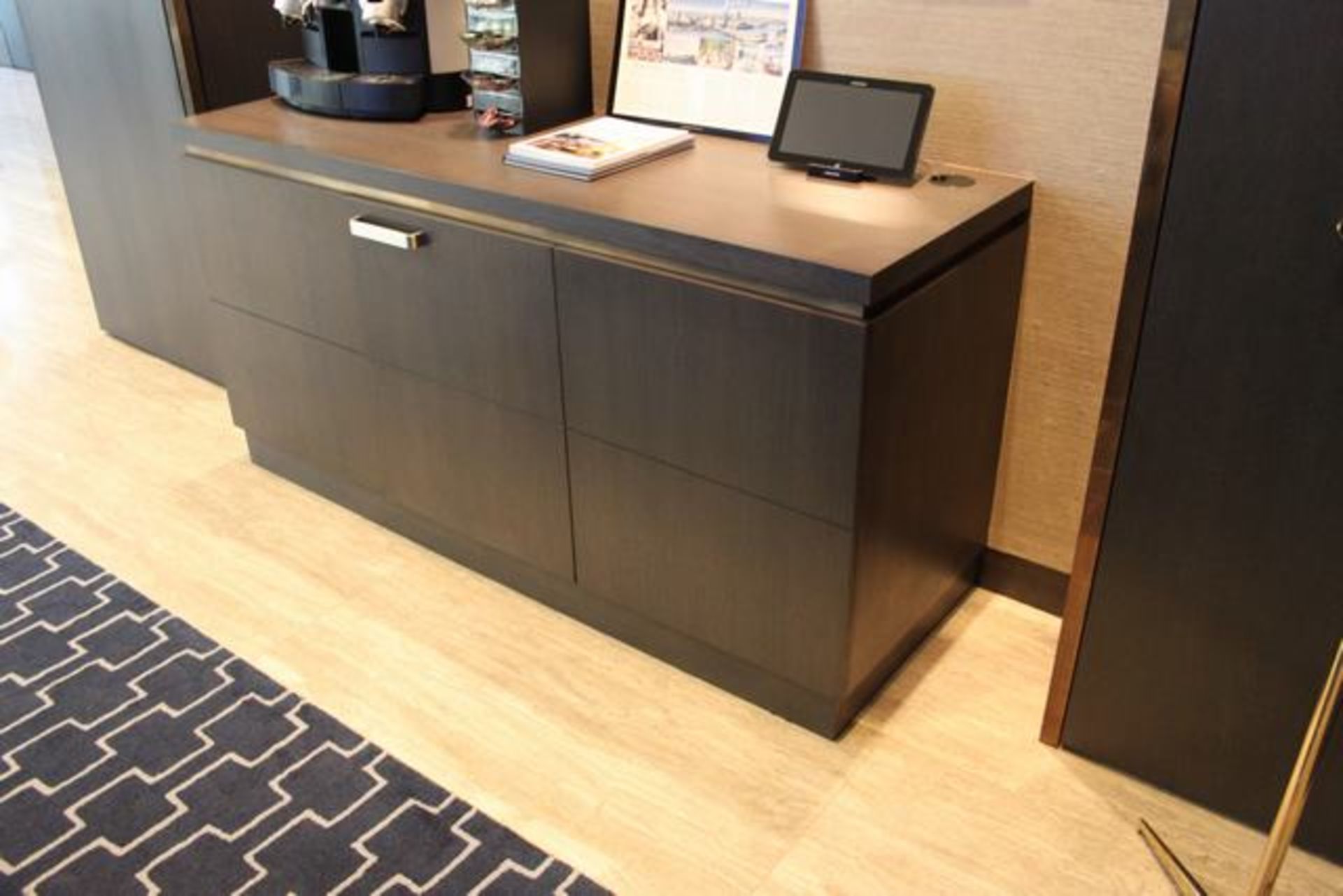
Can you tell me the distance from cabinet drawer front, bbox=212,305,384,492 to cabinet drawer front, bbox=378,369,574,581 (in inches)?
2.5

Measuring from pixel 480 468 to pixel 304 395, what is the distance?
0.50 meters

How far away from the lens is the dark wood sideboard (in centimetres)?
155

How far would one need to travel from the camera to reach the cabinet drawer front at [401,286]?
1.80 metres

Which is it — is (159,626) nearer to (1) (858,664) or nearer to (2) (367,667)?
(2) (367,667)

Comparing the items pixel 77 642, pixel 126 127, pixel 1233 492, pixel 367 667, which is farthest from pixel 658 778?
pixel 126 127

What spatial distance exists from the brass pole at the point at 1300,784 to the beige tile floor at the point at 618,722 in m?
0.24

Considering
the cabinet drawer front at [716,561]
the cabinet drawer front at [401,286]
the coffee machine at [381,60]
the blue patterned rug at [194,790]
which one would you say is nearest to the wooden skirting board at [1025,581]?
the cabinet drawer front at [716,561]

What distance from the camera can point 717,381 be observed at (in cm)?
161

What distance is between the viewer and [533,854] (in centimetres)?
158

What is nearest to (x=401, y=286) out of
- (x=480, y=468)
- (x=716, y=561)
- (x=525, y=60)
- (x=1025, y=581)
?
(x=480, y=468)

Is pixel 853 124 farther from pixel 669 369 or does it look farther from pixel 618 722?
pixel 618 722

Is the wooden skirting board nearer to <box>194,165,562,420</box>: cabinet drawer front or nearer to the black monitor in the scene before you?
the black monitor

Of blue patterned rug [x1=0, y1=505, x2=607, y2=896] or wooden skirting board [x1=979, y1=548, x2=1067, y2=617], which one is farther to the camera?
wooden skirting board [x1=979, y1=548, x2=1067, y2=617]

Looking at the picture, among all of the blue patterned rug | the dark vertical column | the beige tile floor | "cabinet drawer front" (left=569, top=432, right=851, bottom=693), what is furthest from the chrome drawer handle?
the dark vertical column
